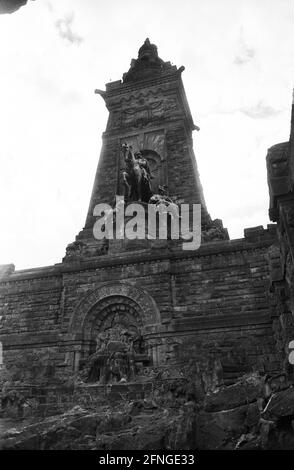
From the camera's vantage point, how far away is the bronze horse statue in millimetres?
17117

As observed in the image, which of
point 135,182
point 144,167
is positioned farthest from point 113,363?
point 144,167

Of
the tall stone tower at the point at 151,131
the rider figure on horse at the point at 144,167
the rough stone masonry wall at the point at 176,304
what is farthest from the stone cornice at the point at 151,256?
the rider figure on horse at the point at 144,167

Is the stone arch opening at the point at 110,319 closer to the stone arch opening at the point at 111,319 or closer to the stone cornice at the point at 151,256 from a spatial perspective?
the stone arch opening at the point at 111,319

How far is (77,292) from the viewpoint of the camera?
14.0 meters

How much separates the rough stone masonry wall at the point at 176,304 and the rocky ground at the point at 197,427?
3586mm

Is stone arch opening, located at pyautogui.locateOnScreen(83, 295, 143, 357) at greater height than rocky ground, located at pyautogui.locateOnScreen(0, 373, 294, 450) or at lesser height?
greater

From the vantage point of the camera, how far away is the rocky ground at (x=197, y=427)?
528cm

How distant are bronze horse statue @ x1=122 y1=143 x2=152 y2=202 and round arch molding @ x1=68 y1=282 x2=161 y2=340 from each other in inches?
191

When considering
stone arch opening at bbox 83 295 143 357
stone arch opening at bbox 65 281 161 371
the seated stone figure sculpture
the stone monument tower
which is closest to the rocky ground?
the seated stone figure sculpture

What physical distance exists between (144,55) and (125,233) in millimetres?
13623

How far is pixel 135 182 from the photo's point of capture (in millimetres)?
17359

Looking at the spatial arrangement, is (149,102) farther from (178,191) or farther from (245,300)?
(245,300)

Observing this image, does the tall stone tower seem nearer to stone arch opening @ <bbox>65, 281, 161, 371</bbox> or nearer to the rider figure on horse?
the rider figure on horse

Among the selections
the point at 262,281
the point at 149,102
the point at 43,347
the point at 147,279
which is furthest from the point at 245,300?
the point at 149,102
